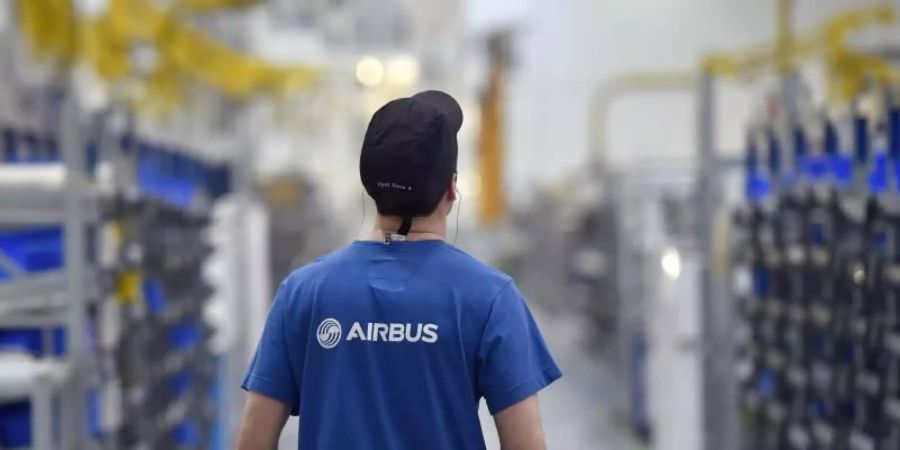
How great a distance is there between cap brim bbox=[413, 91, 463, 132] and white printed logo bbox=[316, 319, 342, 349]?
37cm

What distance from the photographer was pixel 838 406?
403cm

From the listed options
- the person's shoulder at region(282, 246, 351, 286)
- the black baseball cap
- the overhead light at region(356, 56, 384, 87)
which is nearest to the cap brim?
the black baseball cap

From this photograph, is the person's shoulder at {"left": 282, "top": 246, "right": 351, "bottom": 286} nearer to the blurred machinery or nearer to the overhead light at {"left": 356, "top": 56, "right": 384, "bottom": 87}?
the blurred machinery

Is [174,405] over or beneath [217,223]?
beneath

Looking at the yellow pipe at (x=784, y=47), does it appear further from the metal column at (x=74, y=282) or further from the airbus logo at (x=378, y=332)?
the airbus logo at (x=378, y=332)

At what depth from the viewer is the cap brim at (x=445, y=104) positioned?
6.55 ft

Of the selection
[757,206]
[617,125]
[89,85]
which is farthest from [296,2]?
[757,206]

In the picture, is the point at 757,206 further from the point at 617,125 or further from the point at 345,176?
the point at 345,176

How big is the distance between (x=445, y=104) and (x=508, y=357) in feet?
1.36

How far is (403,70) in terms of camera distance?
17.7 meters

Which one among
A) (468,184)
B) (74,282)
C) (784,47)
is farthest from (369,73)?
(74,282)

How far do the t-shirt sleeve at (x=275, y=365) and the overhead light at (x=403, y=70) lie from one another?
15.3m

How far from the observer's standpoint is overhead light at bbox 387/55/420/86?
17438 mm

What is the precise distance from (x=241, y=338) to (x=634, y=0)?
312 inches
